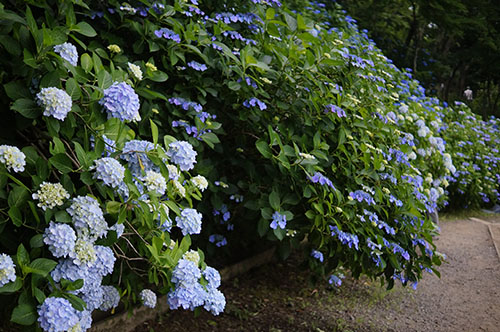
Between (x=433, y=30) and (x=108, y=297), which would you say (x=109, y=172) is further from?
(x=433, y=30)

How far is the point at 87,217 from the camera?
4.49 feet

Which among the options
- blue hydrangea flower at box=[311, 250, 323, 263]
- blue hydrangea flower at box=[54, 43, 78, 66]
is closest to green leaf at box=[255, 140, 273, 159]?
blue hydrangea flower at box=[311, 250, 323, 263]

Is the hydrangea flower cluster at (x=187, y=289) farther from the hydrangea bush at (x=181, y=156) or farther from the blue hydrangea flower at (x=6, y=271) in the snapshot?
the blue hydrangea flower at (x=6, y=271)

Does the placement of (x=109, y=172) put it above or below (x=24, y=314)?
above

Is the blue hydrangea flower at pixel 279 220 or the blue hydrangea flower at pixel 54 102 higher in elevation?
the blue hydrangea flower at pixel 54 102

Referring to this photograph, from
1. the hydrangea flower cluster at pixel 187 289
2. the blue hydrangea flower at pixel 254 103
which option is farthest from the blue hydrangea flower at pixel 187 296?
the blue hydrangea flower at pixel 254 103

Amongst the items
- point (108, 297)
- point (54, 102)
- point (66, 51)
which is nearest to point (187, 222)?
A: point (108, 297)

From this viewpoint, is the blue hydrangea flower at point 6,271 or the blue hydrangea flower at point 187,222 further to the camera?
the blue hydrangea flower at point 187,222

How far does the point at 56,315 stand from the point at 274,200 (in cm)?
152

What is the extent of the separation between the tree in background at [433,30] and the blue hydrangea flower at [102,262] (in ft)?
24.6

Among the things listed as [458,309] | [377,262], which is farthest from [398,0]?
[377,262]

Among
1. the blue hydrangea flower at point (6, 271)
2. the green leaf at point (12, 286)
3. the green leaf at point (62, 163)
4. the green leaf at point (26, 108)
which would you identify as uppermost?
the green leaf at point (26, 108)

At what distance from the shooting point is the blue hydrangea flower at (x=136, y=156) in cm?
155

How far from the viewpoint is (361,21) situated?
898 centimetres
